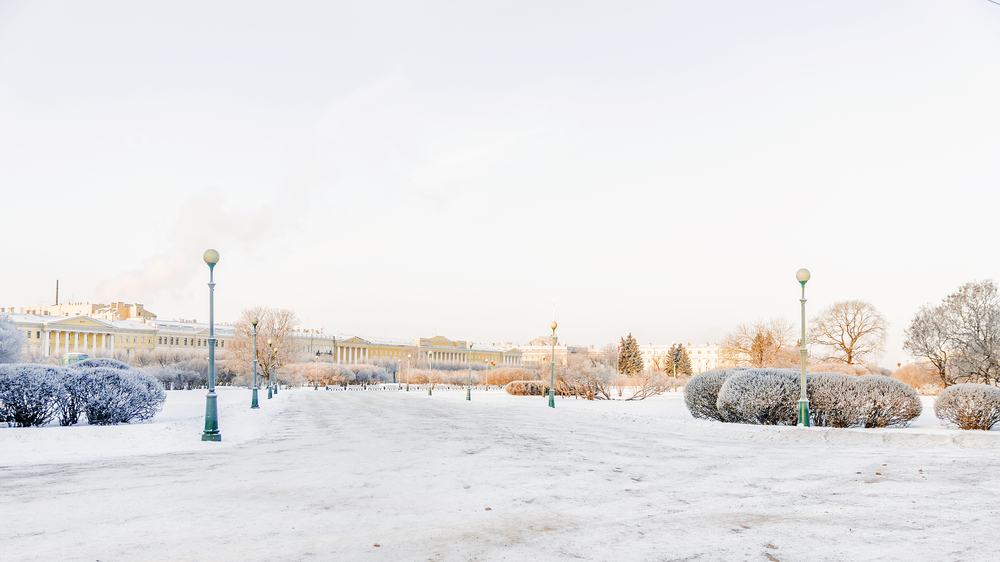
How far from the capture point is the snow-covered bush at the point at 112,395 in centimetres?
1767

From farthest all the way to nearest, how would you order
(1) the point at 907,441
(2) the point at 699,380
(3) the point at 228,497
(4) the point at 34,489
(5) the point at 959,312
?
(5) the point at 959,312 → (2) the point at 699,380 → (1) the point at 907,441 → (4) the point at 34,489 → (3) the point at 228,497

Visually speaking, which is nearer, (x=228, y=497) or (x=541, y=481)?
(x=228, y=497)

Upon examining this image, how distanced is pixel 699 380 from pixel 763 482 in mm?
13918

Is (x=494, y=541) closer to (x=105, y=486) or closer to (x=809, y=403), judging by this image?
(x=105, y=486)

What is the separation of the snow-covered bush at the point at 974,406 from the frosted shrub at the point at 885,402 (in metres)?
0.97

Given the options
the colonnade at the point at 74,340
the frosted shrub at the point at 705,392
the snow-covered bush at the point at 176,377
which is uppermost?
the frosted shrub at the point at 705,392

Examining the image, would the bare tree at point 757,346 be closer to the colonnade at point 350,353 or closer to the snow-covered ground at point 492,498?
the snow-covered ground at point 492,498

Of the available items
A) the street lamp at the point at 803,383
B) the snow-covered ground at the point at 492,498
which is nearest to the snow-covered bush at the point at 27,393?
the snow-covered ground at the point at 492,498

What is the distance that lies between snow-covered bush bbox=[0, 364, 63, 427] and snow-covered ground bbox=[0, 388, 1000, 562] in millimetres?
1957

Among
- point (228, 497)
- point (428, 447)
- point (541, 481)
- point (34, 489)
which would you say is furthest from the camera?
point (428, 447)

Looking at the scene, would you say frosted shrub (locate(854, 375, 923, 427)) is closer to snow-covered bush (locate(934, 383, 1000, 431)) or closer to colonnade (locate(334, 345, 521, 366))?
snow-covered bush (locate(934, 383, 1000, 431))

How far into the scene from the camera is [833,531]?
22.1 feet

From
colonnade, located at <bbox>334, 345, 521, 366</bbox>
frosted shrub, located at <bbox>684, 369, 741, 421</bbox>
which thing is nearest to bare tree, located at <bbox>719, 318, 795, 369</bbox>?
frosted shrub, located at <bbox>684, 369, 741, 421</bbox>

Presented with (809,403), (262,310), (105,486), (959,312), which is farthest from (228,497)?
(262,310)
